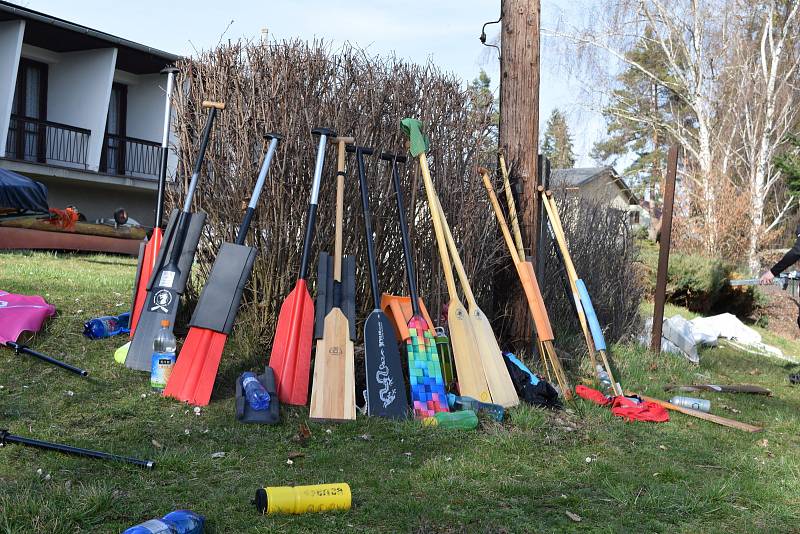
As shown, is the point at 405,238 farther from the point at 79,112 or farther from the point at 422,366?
the point at 79,112

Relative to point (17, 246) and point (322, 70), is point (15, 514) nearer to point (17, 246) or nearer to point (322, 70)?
point (322, 70)

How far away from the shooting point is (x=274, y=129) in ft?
18.2

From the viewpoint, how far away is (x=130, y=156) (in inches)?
774

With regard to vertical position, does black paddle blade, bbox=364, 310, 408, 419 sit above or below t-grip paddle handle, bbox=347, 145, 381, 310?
below

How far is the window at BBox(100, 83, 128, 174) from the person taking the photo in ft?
63.3

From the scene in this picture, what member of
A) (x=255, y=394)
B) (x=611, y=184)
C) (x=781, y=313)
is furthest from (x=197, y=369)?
(x=611, y=184)

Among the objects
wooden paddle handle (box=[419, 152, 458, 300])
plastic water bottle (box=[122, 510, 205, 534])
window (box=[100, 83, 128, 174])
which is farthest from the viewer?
window (box=[100, 83, 128, 174])

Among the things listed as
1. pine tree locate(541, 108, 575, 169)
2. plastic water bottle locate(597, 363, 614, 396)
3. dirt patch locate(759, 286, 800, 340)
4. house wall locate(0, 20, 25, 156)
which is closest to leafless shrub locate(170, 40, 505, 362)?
plastic water bottle locate(597, 363, 614, 396)

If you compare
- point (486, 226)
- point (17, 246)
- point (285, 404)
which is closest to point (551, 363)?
point (486, 226)

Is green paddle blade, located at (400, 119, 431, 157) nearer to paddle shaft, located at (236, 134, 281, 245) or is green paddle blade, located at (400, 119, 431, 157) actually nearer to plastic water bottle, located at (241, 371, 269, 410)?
paddle shaft, located at (236, 134, 281, 245)

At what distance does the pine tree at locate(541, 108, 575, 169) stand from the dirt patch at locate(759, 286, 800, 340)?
36300mm

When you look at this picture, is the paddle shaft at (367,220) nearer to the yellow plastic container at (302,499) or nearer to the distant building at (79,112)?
the yellow plastic container at (302,499)

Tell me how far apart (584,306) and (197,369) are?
3.14 m

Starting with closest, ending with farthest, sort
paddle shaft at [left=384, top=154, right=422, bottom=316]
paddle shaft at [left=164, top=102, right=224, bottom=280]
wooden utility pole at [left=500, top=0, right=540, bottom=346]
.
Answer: paddle shaft at [left=164, top=102, right=224, bottom=280] < paddle shaft at [left=384, top=154, right=422, bottom=316] < wooden utility pole at [left=500, top=0, right=540, bottom=346]
